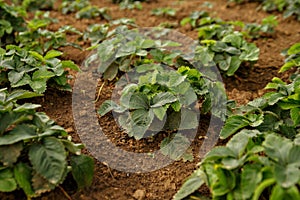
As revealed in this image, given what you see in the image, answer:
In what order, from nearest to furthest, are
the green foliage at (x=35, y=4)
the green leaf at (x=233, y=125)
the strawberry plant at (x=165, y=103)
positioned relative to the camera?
the green leaf at (x=233, y=125)
the strawberry plant at (x=165, y=103)
the green foliage at (x=35, y=4)

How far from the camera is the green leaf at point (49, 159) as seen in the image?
1.76 m

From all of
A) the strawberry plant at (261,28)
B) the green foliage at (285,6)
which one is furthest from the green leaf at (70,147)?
the green foliage at (285,6)

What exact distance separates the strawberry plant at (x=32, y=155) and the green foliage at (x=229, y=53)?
4.62ft

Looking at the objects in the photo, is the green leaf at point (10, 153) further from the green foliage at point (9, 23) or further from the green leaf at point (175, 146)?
the green foliage at point (9, 23)

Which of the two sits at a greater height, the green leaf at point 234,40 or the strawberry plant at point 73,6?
the green leaf at point 234,40

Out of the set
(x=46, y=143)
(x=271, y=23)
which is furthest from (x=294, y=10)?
(x=46, y=143)

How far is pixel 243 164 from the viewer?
5.98 feet

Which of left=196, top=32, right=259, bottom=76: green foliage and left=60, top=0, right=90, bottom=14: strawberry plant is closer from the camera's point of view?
left=196, top=32, right=259, bottom=76: green foliage

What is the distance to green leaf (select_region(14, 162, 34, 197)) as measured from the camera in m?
1.80

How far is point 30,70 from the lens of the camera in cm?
247

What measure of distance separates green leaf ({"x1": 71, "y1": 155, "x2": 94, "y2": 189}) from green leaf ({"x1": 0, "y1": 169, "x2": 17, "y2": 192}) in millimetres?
276

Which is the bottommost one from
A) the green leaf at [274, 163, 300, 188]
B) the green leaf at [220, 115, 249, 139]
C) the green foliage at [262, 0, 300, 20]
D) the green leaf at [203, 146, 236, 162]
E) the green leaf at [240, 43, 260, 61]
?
the green foliage at [262, 0, 300, 20]

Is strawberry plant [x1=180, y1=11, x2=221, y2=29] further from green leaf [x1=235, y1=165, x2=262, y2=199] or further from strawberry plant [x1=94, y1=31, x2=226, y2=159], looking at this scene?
green leaf [x1=235, y1=165, x2=262, y2=199]

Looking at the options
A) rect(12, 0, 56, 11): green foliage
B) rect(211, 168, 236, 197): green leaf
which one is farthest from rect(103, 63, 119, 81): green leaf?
rect(12, 0, 56, 11): green foliage
